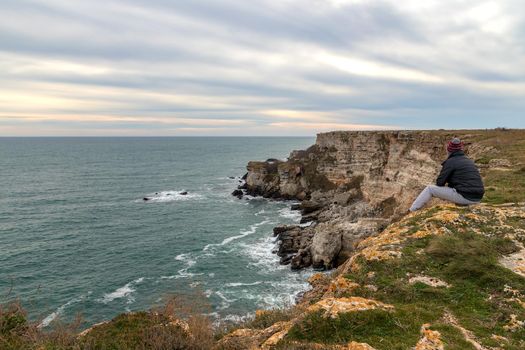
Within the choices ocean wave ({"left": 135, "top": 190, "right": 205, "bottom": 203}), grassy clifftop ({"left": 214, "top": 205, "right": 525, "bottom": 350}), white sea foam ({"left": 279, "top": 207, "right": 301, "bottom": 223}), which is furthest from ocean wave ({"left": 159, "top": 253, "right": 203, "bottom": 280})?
ocean wave ({"left": 135, "top": 190, "right": 205, "bottom": 203})

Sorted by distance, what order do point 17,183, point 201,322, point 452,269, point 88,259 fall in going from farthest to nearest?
point 17,183 < point 88,259 < point 201,322 < point 452,269

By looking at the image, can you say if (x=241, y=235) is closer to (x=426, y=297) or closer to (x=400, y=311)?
(x=426, y=297)

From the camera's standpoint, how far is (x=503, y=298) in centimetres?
776

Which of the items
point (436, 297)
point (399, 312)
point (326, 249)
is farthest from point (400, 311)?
point (326, 249)

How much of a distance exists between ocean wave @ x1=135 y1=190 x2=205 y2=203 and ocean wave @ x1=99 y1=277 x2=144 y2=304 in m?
37.5

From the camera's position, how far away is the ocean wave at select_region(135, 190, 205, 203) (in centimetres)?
7049

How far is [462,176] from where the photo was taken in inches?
455

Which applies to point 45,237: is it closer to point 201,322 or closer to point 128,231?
point 128,231

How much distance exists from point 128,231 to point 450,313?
48416mm

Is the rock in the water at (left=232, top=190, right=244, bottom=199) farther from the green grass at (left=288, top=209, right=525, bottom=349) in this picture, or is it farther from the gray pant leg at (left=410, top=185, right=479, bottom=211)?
the green grass at (left=288, top=209, right=525, bottom=349)

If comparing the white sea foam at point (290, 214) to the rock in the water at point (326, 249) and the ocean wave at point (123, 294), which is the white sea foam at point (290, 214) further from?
the ocean wave at point (123, 294)

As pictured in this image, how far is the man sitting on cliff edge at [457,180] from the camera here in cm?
1145

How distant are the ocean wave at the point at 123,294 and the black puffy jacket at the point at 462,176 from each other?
27.8 meters

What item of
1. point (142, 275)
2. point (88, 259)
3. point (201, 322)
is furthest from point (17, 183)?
point (201, 322)
